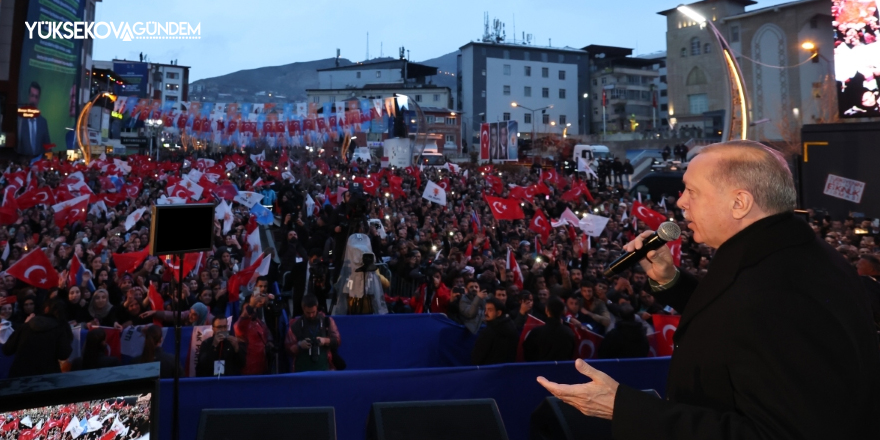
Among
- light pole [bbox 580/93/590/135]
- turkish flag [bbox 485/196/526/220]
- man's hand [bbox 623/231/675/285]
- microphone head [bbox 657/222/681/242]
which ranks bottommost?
man's hand [bbox 623/231/675/285]

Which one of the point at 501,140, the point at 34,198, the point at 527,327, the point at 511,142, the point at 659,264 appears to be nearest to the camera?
the point at 659,264

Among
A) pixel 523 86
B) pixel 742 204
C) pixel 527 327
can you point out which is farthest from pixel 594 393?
pixel 523 86

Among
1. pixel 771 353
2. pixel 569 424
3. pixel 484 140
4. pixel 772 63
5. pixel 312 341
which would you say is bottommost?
pixel 569 424

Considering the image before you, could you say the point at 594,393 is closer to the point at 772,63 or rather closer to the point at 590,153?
the point at 590,153

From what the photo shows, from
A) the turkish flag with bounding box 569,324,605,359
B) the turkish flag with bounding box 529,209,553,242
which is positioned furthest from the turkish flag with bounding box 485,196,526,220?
the turkish flag with bounding box 569,324,605,359

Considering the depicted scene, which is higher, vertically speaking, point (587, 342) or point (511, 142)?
point (511, 142)

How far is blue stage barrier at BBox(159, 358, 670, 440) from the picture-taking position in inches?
203

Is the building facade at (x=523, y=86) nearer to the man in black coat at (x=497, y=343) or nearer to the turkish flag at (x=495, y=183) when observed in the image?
the turkish flag at (x=495, y=183)

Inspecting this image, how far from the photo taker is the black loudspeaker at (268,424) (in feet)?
12.3

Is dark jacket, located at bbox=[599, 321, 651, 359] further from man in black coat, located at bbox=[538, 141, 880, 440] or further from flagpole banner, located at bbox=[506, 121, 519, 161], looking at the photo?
flagpole banner, located at bbox=[506, 121, 519, 161]

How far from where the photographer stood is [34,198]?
13664mm

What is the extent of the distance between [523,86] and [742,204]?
76.8 m

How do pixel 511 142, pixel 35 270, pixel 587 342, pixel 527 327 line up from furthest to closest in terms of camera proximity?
pixel 511 142, pixel 35 270, pixel 587 342, pixel 527 327

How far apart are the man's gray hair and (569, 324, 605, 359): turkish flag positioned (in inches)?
229
